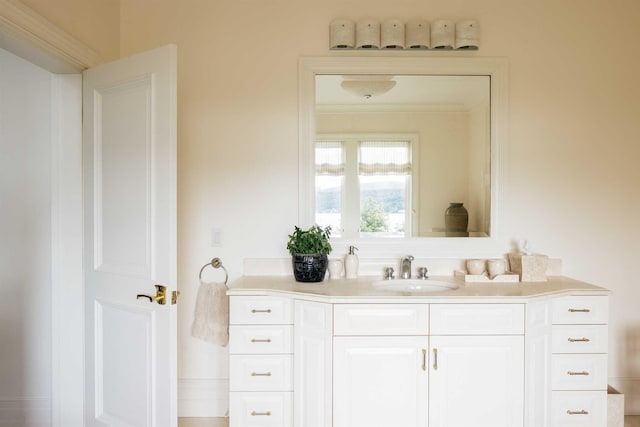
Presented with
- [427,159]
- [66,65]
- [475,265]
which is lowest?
[475,265]

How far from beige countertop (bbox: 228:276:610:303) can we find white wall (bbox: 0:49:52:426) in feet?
3.87

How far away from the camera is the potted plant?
224 centimetres

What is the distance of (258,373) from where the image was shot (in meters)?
2.05

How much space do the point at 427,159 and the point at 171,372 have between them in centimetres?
180

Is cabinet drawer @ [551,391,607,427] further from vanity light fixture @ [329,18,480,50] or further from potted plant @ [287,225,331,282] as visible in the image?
vanity light fixture @ [329,18,480,50]

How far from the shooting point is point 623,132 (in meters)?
2.50

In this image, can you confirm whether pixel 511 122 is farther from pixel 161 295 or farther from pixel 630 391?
→ pixel 161 295

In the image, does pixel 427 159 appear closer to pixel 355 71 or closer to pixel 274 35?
pixel 355 71

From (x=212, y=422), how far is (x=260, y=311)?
92 cm

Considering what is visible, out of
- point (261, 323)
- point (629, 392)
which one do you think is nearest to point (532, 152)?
point (629, 392)

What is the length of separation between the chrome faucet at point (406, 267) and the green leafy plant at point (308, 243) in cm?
46

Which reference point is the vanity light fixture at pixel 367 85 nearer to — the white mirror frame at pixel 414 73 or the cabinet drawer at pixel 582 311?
the white mirror frame at pixel 414 73

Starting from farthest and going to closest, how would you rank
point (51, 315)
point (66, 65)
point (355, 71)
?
point (355, 71), point (51, 315), point (66, 65)

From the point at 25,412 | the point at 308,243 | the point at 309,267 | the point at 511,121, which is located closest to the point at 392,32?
the point at 511,121
